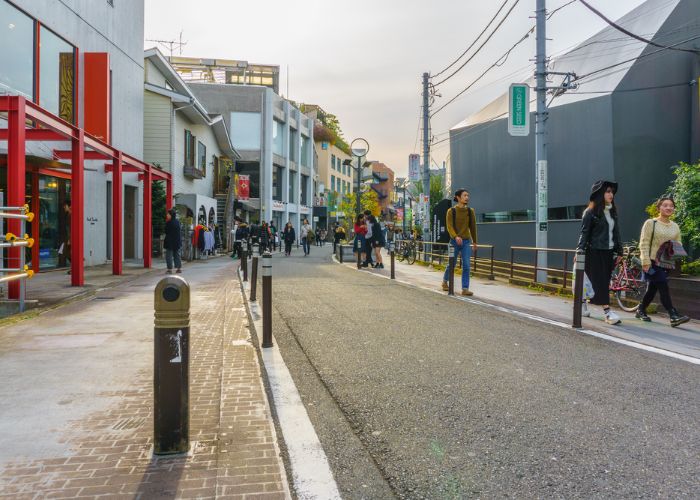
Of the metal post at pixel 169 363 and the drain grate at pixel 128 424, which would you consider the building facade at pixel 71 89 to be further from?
the metal post at pixel 169 363

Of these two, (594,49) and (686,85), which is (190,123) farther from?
(686,85)

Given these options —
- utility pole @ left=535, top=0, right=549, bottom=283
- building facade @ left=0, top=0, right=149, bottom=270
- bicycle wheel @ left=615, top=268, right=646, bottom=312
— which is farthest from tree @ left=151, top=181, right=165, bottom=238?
bicycle wheel @ left=615, top=268, right=646, bottom=312

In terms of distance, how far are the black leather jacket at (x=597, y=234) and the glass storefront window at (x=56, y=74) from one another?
491 inches

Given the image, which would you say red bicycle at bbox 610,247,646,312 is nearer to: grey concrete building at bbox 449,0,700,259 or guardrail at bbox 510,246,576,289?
guardrail at bbox 510,246,576,289

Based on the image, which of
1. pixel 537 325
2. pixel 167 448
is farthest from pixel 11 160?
pixel 537 325

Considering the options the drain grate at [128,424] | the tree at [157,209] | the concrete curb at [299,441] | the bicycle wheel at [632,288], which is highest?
the tree at [157,209]

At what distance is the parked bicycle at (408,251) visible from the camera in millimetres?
22545

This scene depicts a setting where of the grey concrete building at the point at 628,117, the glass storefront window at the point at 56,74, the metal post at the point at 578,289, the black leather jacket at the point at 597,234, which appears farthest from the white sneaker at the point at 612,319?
the glass storefront window at the point at 56,74

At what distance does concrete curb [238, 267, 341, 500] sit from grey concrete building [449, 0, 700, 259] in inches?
582

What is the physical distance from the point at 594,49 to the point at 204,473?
2006 cm

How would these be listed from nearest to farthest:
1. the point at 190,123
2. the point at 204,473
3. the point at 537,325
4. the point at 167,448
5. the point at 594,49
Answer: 1. the point at 204,473
2. the point at 167,448
3. the point at 537,325
4. the point at 594,49
5. the point at 190,123

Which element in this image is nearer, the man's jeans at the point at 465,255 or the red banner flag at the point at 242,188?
the man's jeans at the point at 465,255

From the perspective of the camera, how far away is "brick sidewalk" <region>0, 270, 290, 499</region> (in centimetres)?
268

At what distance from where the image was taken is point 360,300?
382 inches
